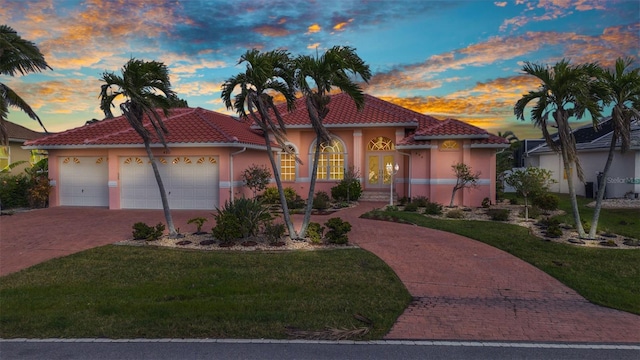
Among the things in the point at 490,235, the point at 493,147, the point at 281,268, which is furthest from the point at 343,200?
the point at 281,268

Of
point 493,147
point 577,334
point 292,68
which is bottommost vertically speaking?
point 577,334

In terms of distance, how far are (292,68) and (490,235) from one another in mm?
7167

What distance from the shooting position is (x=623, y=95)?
9734mm

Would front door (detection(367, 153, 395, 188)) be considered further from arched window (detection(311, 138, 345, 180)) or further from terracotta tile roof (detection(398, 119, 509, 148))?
terracotta tile roof (detection(398, 119, 509, 148))

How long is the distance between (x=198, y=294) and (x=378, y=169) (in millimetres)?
15237

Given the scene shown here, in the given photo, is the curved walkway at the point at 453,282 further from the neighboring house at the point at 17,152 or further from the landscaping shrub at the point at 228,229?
the neighboring house at the point at 17,152

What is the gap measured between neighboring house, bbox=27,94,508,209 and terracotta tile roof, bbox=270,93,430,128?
0.05 metres

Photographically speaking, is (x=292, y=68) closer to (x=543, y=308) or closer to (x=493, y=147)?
(x=543, y=308)

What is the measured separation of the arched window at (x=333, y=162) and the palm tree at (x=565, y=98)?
1066 cm

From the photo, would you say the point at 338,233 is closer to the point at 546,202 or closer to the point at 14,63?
the point at 546,202

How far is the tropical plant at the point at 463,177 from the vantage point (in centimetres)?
1647

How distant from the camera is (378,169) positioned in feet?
67.6

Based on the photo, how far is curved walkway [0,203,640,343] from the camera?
5.18 m

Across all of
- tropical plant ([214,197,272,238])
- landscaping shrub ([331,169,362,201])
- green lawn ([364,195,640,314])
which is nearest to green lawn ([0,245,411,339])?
tropical plant ([214,197,272,238])
